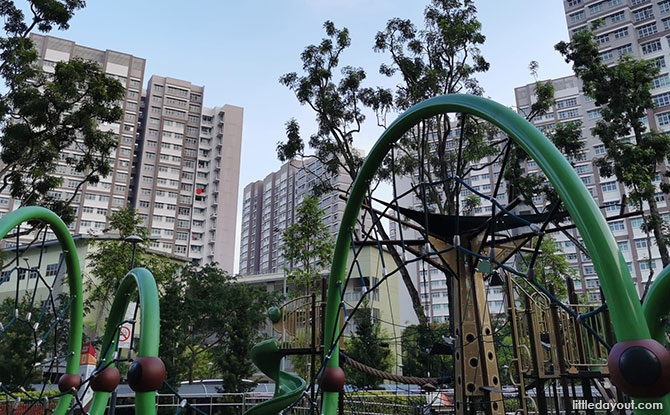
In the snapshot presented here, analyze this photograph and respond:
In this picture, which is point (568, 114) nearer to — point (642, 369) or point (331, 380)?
point (331, 380)

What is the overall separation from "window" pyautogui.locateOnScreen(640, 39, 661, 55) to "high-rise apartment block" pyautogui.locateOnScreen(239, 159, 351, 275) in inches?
1899

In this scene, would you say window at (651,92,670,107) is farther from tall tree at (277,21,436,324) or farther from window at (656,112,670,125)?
tall tree at (277,21,436,324)

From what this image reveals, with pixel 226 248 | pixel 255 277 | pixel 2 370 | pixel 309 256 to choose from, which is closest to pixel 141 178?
pixel 226 248

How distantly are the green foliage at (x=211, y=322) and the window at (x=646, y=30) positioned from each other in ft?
162

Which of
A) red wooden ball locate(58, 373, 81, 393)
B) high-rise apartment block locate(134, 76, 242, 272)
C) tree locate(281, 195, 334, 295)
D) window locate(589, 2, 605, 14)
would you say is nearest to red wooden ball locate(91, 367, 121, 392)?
red wooden ball locate(58, 373, 81, 393)

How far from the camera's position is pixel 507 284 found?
28.8 ft

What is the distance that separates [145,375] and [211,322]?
2628 cm

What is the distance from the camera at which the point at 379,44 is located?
1778 cm

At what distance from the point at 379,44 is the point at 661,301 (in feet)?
53.9

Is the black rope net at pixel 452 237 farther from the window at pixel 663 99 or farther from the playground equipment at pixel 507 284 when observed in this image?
the window at pixel 663 99

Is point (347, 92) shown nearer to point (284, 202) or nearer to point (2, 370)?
point (2, 370)

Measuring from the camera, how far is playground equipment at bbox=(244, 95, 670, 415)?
2.15 metres

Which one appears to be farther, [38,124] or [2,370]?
[2,370]

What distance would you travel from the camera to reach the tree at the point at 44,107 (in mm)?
13750
